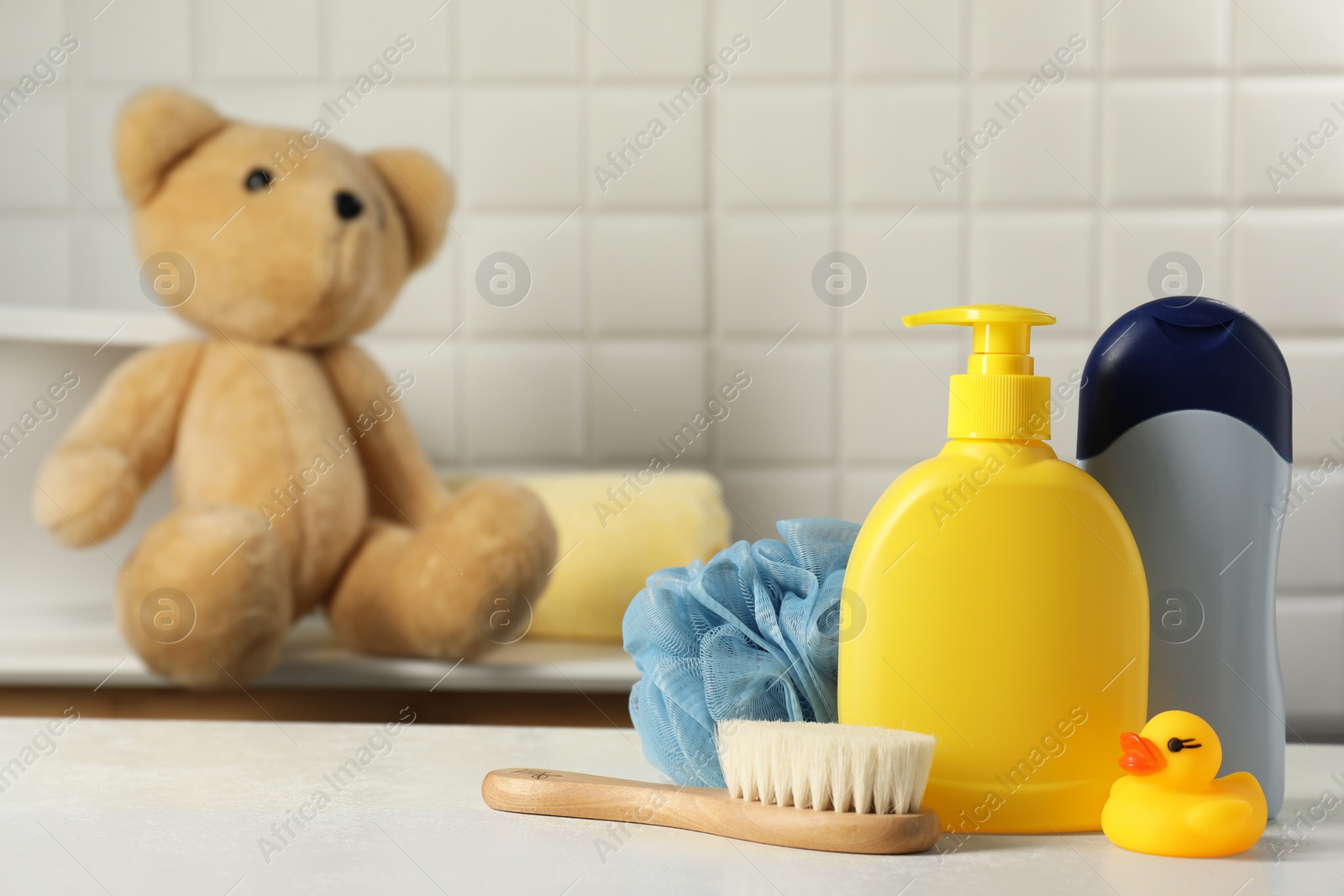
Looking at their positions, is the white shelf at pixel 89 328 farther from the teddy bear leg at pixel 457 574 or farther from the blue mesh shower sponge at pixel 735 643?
the blue mesh shower sponge at pixel 735 643

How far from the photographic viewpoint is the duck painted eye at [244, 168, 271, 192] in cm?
86

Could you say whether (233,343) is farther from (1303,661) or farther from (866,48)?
(1303,661)

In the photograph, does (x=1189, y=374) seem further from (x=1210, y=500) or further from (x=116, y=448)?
(x=116, y=448)

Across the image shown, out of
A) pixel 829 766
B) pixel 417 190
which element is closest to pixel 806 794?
pixel 829 766

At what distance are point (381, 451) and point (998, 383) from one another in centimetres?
70

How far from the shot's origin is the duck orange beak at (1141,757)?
291 mm

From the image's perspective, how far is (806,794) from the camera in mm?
292

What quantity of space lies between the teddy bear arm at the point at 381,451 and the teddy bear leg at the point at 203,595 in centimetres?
15

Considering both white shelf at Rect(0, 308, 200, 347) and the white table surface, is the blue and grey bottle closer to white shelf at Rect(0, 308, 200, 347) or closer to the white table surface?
Answer: the white table surface

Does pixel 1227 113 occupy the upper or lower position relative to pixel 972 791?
upper

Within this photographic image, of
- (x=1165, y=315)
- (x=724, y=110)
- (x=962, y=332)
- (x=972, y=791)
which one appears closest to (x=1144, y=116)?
(x=962, y=332)

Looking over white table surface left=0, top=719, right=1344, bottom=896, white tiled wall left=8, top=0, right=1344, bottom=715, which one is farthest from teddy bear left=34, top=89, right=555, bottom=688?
white table surface left=0, top=719, right=1344, bottom=896

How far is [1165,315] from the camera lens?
0.34 meters

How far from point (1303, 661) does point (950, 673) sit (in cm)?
93
